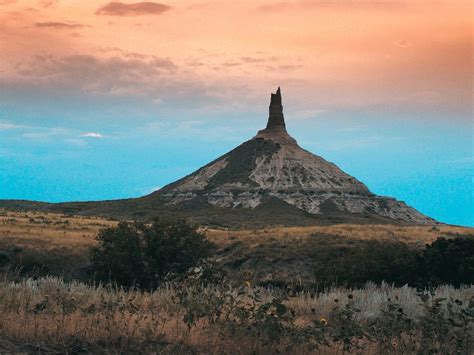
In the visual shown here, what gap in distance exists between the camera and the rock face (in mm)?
149125

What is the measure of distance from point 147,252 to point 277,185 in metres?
118

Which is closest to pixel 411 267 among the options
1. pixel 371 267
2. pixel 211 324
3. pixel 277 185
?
pixel 371 267

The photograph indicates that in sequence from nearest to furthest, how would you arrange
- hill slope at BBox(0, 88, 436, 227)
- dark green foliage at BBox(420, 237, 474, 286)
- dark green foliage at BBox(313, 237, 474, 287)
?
1. dark green foliage at BBox(420, 237, 474, 286)
2. dark green foliage at BBox(313, 237, 474, 287)
3. hill slope at BBox(0, 88, 436, 227)

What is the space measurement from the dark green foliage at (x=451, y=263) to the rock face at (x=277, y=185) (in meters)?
102

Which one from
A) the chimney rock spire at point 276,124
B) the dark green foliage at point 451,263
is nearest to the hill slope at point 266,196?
the chimney rock spire at point 276,124

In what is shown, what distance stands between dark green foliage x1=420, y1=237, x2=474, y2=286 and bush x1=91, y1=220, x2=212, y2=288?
14085 mm

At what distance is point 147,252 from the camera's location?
40938mm

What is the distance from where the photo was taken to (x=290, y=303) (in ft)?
43.7

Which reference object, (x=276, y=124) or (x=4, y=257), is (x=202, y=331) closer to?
(x=4, y=257)

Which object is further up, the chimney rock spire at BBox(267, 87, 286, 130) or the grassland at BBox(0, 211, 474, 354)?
the chimney rock spire at BBox(267, 87, 286, 130)

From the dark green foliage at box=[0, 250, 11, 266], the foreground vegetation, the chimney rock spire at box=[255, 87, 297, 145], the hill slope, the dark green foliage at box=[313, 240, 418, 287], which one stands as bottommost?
the dark green foliage at box=[0, 250, 11, 266]

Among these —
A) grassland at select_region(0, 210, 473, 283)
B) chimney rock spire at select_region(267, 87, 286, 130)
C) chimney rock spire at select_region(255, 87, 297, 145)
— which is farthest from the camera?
chimney rock spire at select_region(267, 87, 286, 130)

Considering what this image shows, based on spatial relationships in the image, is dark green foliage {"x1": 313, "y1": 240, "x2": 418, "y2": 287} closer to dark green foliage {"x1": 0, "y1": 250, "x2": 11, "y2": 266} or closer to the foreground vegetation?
the foreground vegetation

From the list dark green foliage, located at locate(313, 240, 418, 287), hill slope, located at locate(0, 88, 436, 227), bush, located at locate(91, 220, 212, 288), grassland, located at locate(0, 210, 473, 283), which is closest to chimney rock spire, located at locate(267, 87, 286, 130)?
hill slope, located at locate(0, 88, 436, 227)
